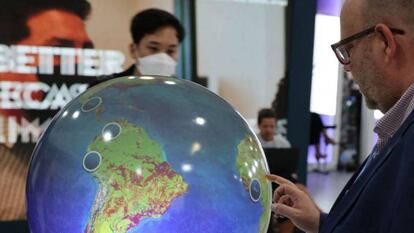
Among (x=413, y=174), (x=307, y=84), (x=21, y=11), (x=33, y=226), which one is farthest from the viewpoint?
(x=307, y=84)

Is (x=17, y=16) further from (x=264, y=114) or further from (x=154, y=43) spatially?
(x=264, y=114)

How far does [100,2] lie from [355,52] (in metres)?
2.59

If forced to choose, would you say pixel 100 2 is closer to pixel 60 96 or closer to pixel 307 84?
pixel 60 96

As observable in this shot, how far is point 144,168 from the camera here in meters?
0.99

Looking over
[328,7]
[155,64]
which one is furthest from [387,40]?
[328,7]

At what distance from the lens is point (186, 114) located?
3.46 ft

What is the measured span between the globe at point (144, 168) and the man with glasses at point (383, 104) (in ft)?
0.73

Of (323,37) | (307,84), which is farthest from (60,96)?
(323,37)

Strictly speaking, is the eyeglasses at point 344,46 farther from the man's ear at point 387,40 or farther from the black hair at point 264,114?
the black hair at point 264,114

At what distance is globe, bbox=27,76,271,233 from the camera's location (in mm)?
973

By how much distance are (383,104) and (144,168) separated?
1.85ft

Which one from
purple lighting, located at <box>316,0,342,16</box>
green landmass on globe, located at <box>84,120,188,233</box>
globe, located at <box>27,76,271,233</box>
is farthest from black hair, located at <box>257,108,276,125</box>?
purple lighting, located at <box>316,0,342,16</box>

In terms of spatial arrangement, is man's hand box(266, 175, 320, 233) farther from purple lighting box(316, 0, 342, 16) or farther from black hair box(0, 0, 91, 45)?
purple lighting box(316, 0, 342, 16)

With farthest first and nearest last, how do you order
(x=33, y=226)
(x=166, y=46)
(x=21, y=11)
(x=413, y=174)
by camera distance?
1. (x=21, y=11)
2. (x=166, y=46)
3. (x=33, y=226)
4. (x=413, y=174)
